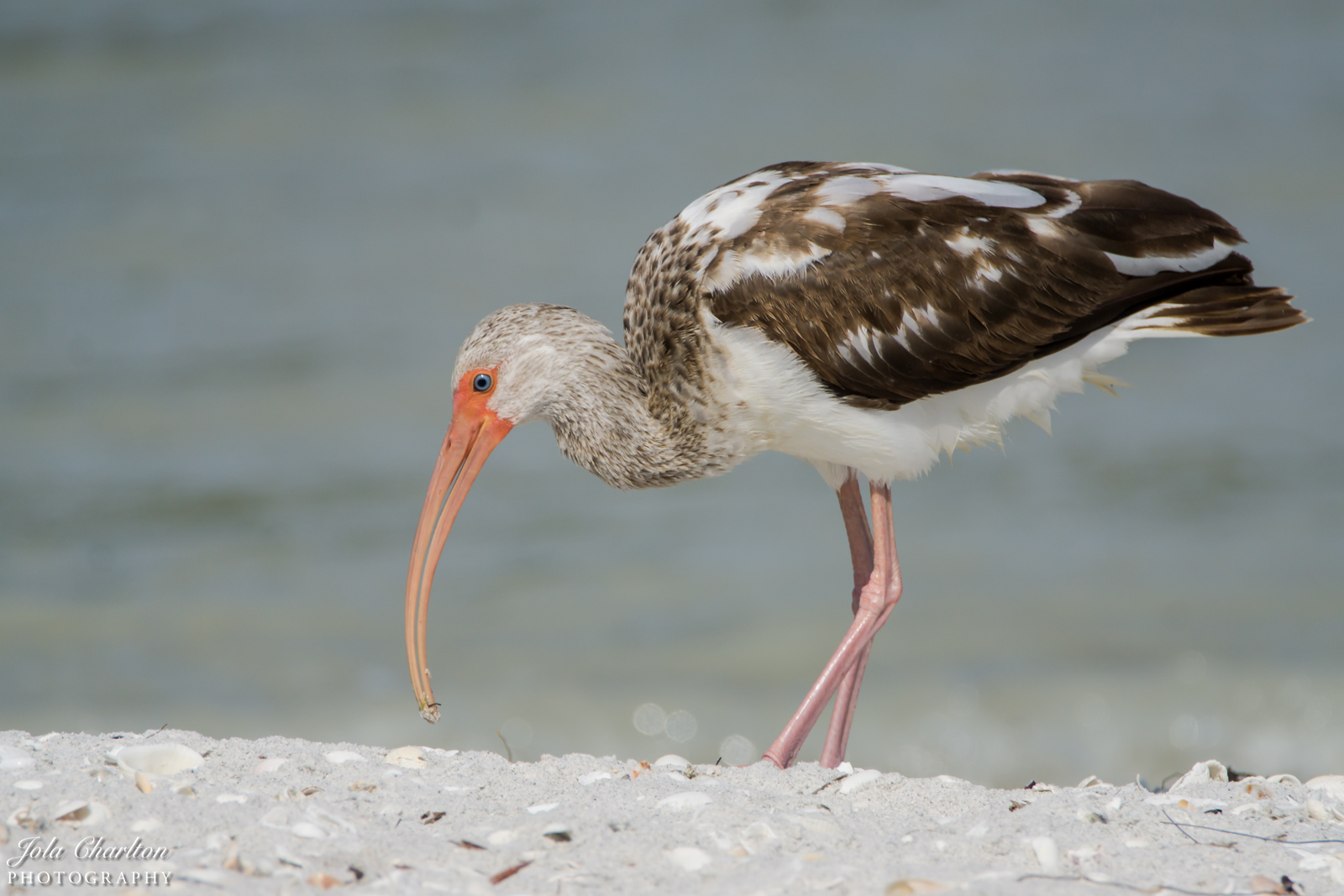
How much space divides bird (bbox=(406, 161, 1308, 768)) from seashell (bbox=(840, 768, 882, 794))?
2.70ft

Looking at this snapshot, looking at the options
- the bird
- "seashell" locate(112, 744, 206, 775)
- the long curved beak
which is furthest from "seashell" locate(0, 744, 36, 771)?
the long curved beak

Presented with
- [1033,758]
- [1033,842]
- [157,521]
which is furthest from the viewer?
[157,521]

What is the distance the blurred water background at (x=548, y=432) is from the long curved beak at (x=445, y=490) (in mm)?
3374

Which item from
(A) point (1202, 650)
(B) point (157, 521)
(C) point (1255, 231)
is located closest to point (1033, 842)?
(A) point (1202, 650)

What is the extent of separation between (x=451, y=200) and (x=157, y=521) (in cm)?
715

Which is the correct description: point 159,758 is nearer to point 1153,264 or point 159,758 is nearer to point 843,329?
point 843,329

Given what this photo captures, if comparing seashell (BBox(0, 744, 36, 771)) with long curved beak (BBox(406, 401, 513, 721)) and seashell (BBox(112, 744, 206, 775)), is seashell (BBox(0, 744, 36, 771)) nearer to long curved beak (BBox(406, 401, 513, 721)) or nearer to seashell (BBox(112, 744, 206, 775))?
seashell (BBox(112, 744, 206, 775))

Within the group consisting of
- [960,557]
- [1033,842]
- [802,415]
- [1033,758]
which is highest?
[802,415]

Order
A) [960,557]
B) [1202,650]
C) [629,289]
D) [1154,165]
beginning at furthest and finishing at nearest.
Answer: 1. [1154,165]
2. [960,557]
3. [1202,650]
4. [629,289]

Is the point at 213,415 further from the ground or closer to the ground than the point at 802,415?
closer to the ground

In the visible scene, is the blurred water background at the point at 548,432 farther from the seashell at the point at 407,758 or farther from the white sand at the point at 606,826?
the white sand at the point at 606,826

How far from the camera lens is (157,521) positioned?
1236 centimetres

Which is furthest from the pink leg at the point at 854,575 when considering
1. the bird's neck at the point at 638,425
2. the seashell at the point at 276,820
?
the seashell at the point at 276,820

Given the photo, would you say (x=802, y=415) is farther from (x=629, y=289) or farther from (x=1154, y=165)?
(x=1154, y=165)
